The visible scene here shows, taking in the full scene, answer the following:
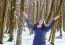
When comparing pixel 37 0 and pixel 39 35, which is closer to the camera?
pixel 39 35

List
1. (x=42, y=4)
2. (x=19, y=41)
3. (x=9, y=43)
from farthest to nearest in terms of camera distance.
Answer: (x=42, y=4) < (x=9, y=43) < (x=19, y=41)

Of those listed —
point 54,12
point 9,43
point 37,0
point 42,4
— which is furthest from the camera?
point 42,4

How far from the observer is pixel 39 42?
22.2 feet

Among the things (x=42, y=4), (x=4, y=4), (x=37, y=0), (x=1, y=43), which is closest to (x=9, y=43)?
(x=1, y=43)

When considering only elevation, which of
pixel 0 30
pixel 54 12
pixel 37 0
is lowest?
pixel 0 30

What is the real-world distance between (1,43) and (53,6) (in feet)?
15.6

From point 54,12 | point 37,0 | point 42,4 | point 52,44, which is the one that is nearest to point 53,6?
point 54,12

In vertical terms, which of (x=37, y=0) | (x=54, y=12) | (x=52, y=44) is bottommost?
(x=52, y=44)

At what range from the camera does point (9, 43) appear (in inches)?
637

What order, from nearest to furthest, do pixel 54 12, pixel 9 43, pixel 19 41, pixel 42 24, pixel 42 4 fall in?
pixel 42 24 → pixel 19 41 → pixel 54 12 → pixel 9 43 → pixel 42 4

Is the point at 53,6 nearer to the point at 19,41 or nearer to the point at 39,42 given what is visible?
the point at 19,41

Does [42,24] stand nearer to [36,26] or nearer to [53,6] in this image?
[36,26]

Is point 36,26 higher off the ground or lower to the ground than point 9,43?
higher

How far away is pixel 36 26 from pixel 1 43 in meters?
9.35
